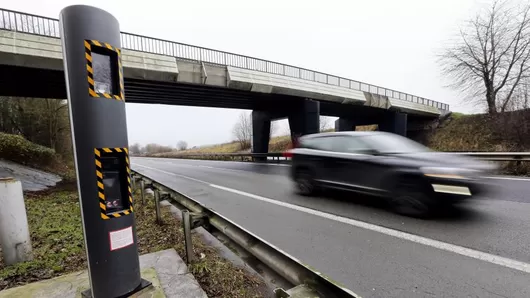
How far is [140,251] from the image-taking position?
374 centimetres

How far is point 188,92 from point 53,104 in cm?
1468

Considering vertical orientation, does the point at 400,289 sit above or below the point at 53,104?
below

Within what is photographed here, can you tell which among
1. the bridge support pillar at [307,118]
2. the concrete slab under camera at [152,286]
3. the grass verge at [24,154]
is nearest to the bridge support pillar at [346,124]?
the bridge support pillar at [307,118]

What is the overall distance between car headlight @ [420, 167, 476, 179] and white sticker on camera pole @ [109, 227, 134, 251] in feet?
15.6

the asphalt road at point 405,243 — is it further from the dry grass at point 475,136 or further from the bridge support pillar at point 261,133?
the bridge support pillar at point 261,133

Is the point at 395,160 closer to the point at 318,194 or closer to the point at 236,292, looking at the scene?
the point at 318,194

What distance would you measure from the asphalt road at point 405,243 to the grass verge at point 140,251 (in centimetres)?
98

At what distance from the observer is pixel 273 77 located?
1750 cm

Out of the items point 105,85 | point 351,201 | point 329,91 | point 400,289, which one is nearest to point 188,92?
point 329,91

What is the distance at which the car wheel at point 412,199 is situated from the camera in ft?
14.5

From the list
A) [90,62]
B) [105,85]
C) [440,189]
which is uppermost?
[90,62]

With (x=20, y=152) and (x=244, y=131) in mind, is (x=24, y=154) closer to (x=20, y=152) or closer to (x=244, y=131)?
(x=20, y=152)

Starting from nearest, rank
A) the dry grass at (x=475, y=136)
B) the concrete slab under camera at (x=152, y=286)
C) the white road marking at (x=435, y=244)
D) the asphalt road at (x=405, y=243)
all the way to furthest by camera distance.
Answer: the concrete slab under camera at (x=152, y=286) → the asphalt road at (x=405, y=243) → the white road marking at (x=435, y=244) → the dry grass at (x=475, y=136)

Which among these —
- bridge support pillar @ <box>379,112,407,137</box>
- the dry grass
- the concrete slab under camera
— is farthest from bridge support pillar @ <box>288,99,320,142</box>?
the concrete slab under camera
